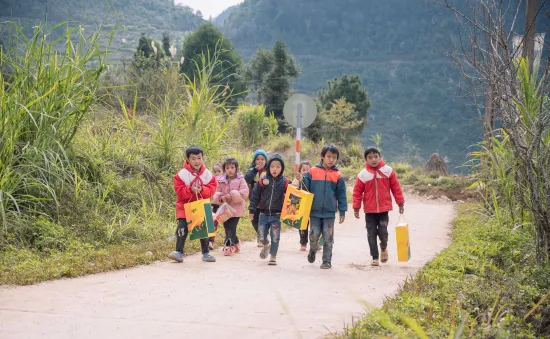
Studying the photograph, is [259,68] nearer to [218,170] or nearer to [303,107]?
[303,107]

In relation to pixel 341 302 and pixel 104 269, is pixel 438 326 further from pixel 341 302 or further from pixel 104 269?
pixel 104 269

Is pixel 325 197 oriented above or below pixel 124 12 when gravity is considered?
below

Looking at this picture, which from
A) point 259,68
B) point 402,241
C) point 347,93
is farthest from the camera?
point 347,93

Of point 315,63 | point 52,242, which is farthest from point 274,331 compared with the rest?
point 315,63

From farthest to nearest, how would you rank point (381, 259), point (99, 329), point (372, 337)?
point (381, 259), point (99, 329), point (372, 337)

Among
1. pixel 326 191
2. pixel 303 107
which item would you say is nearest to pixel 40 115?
pixel 326 191

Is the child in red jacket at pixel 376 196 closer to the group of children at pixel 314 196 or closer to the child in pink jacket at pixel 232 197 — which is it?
the group of children at pixel 314 196

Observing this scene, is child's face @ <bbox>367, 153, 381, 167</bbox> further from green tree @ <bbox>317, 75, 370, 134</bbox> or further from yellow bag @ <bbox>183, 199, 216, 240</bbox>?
green tree @ <bbox>317, 75, 370, 134</bbox>

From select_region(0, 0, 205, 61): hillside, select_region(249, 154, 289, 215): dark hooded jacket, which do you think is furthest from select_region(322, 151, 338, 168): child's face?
select_region(0, 0, 205, 61): hillside

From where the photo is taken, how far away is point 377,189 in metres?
8.65

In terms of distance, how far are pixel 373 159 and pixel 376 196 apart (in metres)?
0.50

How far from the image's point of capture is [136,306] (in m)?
5.66

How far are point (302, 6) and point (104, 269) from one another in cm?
12378

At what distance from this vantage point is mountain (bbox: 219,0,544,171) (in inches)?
3310
